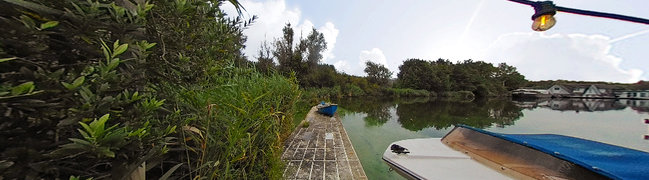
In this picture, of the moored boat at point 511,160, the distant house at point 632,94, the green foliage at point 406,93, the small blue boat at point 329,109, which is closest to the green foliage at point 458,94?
the green foliage at point 406,93

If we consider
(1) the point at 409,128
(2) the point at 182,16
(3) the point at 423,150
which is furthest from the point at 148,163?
(1) the point at 409,128

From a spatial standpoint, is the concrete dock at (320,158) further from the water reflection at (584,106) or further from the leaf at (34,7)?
the water reflection at (584,106)

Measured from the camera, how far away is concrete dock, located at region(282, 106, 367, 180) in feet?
8.89

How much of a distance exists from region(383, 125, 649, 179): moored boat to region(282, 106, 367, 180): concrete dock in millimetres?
689

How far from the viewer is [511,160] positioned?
2816 mm

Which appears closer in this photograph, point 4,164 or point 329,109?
point 4,164

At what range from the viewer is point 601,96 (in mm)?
38938

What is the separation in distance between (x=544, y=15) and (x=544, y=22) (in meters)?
0.08

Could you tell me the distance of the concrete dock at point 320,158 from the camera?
107 inches

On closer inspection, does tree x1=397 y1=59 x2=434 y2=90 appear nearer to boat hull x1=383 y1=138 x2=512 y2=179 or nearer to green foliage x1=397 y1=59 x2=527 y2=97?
green foliage x1=397 y1=59 x2=527 y2=97

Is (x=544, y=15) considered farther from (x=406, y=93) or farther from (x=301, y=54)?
(x=406, y=93)

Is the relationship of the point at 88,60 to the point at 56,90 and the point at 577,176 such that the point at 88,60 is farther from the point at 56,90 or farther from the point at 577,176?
the point at 577,176

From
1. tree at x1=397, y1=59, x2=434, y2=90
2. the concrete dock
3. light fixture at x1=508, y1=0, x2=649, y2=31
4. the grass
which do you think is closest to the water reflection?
tree at x1=397, y1=59, x2=434, y2=90

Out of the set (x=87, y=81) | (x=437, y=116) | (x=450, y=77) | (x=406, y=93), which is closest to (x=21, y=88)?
(x=87, y=81)
